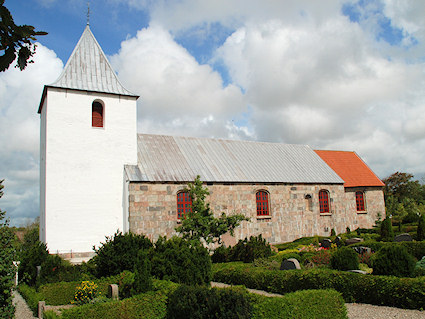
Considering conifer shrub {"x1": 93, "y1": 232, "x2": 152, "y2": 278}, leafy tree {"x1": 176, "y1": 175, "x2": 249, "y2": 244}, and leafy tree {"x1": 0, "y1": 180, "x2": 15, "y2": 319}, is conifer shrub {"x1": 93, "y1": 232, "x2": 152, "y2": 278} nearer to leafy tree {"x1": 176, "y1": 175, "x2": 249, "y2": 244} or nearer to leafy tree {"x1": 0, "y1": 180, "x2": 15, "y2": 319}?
leafy tree {"x1": 176, "y1": 175, "x2": 249, "y2": 244}

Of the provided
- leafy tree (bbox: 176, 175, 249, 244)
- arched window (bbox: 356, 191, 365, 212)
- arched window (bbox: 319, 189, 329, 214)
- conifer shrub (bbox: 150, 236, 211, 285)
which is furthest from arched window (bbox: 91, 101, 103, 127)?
arched window (bbox: 356, 191, 365, 212)

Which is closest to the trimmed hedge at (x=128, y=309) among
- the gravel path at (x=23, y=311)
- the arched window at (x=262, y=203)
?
the gravel path at (x=23, y=311)

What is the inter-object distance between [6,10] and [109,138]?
14.1m

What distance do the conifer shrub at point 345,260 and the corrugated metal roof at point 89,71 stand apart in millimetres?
11393

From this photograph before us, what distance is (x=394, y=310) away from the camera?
6742 millimetres

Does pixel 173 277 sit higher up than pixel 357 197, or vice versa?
pixel 357 197

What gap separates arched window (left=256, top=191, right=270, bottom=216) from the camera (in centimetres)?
1811

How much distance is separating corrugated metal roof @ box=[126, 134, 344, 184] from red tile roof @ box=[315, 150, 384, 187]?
4.51 ft

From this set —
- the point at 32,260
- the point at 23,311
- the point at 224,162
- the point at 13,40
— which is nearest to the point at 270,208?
the point at 224,162

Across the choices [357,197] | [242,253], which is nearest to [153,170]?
[242,253]

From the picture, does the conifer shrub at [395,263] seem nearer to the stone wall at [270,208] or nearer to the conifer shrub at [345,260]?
the conifer shrub at [345,260]

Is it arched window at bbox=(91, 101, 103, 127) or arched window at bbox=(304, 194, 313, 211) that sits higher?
arched window at bbox=(91, 101, 103, 127)

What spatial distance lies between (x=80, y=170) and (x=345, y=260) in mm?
10914

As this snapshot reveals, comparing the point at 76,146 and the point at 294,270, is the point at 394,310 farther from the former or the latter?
the point at 76,146
